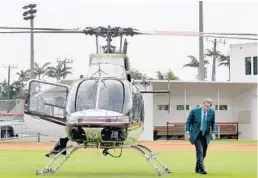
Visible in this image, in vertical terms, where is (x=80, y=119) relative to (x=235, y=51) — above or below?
below

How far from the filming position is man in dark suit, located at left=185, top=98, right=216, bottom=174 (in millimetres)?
15453

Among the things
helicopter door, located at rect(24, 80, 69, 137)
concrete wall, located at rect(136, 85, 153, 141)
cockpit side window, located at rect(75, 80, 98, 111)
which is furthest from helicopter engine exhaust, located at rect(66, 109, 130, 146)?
concrete wall, located at rect(136, 85, 153, 141)

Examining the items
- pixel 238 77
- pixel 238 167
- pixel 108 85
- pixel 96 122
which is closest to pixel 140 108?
pixel 108 85

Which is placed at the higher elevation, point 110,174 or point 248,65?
point 248,65

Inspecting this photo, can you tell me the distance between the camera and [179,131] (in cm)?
4419

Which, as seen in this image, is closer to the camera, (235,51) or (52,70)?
(235,51)

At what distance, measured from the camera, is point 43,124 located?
52.4 feet

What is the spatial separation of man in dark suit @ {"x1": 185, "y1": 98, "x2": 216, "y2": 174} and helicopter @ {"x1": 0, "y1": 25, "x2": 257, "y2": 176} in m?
0.74

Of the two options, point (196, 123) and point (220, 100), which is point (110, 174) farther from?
point (220, 100)

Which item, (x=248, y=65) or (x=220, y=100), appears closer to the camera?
(x=220, y=100)

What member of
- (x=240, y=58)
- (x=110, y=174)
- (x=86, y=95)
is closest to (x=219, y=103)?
(x=240, y=58)

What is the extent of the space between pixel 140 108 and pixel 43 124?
220cm

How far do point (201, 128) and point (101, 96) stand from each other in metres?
2.42

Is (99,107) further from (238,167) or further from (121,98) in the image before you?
(238,167)
